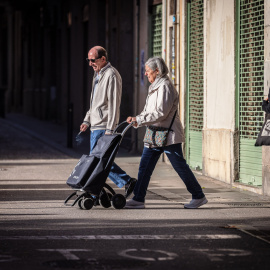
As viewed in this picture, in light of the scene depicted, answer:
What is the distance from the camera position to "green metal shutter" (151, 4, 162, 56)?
17.9m

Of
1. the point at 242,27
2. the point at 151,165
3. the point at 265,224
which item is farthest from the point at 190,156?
the point at 265,224

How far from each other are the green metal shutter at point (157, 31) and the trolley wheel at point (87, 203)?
26.6 ft

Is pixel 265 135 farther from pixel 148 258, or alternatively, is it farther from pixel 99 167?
pixel 148 258

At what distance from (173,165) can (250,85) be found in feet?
9.42

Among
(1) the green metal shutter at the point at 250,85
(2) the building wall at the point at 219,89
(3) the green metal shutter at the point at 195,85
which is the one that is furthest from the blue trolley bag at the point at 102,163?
(3) the green metal shutter at the point at 195,85

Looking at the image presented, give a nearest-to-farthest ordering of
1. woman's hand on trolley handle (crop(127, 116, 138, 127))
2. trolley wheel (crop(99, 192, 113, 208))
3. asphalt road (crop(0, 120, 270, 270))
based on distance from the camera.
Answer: asphalt road (crop(0, 120, 270, 270)) < woman's hand on trolley handle (crop(127, 116, 138, 127)) < trolley wheel (crop(99, 192, 113, 208))

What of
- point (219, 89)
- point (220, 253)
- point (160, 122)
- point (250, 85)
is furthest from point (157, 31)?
point (220, 253)

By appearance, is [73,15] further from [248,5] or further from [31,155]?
[248,5]

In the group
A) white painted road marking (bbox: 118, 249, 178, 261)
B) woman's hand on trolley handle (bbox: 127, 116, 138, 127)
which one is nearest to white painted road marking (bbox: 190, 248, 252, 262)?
white painted road marking (bbox: 118, 249, 178, 261)

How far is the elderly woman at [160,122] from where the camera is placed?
9922 millimetres

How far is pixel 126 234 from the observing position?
8.51 m

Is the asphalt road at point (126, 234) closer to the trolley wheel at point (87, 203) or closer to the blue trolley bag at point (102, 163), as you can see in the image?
the trolley wheel at point (87, 203)

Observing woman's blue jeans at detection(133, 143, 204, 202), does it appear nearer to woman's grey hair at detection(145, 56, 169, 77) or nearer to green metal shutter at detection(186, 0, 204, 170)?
woman's grey hair at detection(145, 56, 169, 77)

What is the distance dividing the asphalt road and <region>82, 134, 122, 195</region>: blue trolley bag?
1.01 ft
